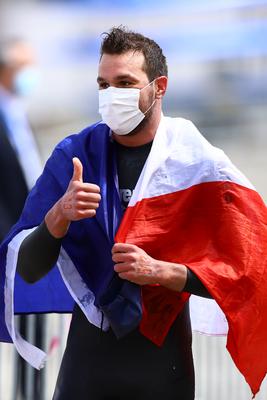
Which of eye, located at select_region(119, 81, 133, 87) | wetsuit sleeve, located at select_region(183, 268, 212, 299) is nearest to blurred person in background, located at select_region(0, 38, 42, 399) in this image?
eye, located at select_region(119, 81, 133, 87)

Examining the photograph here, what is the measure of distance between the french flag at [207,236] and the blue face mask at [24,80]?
3.29 m

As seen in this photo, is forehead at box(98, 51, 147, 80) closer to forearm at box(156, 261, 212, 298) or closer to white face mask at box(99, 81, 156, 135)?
white face mask at box(99, 81, 156, 135)

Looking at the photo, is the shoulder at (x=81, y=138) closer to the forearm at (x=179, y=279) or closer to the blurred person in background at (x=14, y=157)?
the forearm at (x=179, y=279)

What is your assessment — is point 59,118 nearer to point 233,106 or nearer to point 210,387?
point 233,106

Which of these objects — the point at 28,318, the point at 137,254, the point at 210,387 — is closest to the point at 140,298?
the point at 137,254

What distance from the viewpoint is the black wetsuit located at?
3203 millimetres

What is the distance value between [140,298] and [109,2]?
15.8 m

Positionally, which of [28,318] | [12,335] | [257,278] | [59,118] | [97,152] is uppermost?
[97,152]

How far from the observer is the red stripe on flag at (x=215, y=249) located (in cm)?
318

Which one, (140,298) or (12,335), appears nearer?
(140,298)

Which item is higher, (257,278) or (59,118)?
(257,278)

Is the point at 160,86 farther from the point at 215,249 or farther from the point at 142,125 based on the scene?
the point at 215,249

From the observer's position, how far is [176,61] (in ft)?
60.5

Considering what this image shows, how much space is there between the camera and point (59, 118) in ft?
61.3
